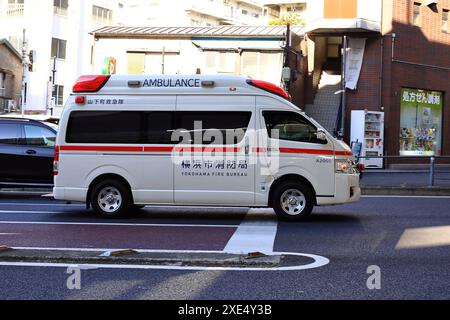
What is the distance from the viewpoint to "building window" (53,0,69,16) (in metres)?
44.5

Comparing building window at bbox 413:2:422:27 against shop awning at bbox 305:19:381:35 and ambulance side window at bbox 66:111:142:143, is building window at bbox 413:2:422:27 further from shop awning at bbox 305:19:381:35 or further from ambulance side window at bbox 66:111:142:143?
ambulance side window at bbox 66:111:142:143

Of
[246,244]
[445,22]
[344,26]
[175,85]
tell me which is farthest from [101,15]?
[246,244]

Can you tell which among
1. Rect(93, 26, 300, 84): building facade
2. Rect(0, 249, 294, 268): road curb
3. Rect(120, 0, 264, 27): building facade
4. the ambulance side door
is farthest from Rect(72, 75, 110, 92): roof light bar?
Rect(120, 0, 264, 27): building facade

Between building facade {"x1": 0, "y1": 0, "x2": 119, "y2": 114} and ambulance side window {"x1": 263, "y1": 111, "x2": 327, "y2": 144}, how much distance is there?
34115mm

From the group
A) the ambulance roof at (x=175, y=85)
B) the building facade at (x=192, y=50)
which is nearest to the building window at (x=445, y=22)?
the building facade at (x=192, y=50)

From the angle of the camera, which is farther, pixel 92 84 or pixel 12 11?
pixel 12 11

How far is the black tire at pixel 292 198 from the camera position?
10.0 m

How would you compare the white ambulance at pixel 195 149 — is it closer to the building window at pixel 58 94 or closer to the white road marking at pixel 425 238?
the white road marking at pixel 425 238

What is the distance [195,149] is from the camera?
10211mm

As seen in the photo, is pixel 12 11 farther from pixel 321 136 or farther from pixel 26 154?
pixel 321 136

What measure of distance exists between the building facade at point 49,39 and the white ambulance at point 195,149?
107 ft

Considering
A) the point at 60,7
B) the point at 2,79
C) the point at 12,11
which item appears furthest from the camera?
the point at 60,7

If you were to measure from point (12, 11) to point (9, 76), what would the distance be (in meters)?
7.39
